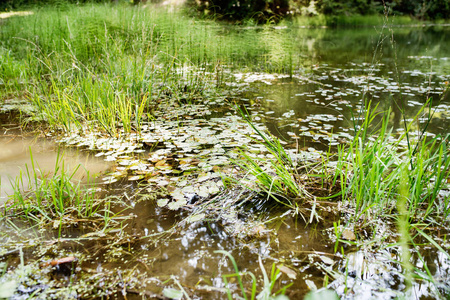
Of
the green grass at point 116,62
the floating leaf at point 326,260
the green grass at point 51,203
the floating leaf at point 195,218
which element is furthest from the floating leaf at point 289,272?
the green grass at point 116,62

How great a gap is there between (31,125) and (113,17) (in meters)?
3.10

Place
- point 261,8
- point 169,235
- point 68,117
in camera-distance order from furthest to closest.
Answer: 1. point 261,8
2. point 68,117
3. point 169,235

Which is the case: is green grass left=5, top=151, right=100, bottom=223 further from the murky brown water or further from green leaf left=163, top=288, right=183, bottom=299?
green leaf left=163, top=288, right=183, bottom=299

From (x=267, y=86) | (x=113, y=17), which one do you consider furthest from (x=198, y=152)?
(x=113, y=17)

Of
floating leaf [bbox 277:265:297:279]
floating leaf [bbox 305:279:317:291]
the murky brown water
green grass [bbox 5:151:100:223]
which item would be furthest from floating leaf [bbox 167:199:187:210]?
floating leaf [bbox 305:279:317:291]

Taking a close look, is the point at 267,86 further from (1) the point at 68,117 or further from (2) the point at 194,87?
(1) the point at 68,117

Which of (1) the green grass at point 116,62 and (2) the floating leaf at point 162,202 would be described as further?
(1) the green grass at point 116,62

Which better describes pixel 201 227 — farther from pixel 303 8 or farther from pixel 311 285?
pixel 303 8

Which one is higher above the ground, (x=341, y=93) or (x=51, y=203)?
(x=341, y=93)

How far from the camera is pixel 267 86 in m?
4.49

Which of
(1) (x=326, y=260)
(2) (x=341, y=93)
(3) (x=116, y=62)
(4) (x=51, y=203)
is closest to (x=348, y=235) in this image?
(1) (x=326, y=260)

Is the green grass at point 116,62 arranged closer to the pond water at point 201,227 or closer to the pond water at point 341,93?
the pond water at point 201,227

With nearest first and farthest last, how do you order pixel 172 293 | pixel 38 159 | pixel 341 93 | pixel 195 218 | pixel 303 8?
pixel 172 293 → pixel 195 218 → pixel 38 159 → pixel 341 93 → pixel 303 8

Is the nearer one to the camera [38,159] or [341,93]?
[38,159]
